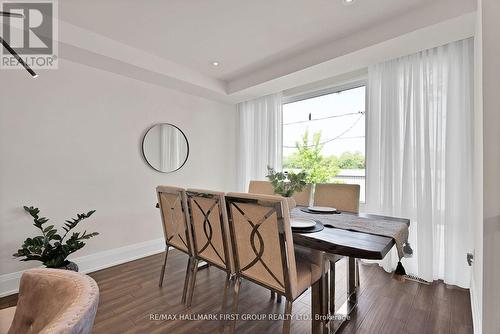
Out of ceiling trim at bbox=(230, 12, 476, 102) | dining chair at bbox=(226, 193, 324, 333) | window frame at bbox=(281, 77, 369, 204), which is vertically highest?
ceiling trim at bbox=(230, 12, 476, 102)

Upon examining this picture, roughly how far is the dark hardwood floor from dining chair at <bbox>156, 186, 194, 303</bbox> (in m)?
0.21

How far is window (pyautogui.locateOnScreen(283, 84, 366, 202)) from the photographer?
3.18 metres

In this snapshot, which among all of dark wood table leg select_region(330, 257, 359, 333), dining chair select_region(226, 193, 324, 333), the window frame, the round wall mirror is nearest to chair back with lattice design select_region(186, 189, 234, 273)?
dining chair select_region(226, 193, 324, 333)

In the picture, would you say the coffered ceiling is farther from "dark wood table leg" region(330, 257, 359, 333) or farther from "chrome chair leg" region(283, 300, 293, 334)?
"chrome chair leg" region(283, 300, 293, 334)

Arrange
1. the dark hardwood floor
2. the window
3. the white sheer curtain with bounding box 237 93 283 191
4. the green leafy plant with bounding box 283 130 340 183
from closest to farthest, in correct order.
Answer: the dark hardwood floor
the window
the green leafy plant with bounding box 283 130 340 183
the white sheer curtain with bounding box 237 93 283 191

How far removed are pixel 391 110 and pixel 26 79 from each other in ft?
12.9

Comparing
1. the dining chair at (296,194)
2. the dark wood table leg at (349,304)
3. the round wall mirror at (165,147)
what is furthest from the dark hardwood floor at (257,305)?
the round wall mirror at (165,147)

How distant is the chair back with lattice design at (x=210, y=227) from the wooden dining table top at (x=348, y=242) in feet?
1.85

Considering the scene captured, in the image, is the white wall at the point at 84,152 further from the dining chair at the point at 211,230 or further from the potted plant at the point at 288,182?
the potted plant at the point at 288,182

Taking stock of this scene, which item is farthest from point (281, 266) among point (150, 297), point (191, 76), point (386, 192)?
point (191, 76)

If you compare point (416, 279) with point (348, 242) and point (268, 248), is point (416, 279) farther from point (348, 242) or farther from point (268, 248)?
point (268, 248)

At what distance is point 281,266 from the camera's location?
1.41 m

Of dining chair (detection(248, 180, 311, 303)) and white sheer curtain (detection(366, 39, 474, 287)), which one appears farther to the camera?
dining chair (detection(248, 180, 311, 303))

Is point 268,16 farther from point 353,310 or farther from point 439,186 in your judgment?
point 353,310
